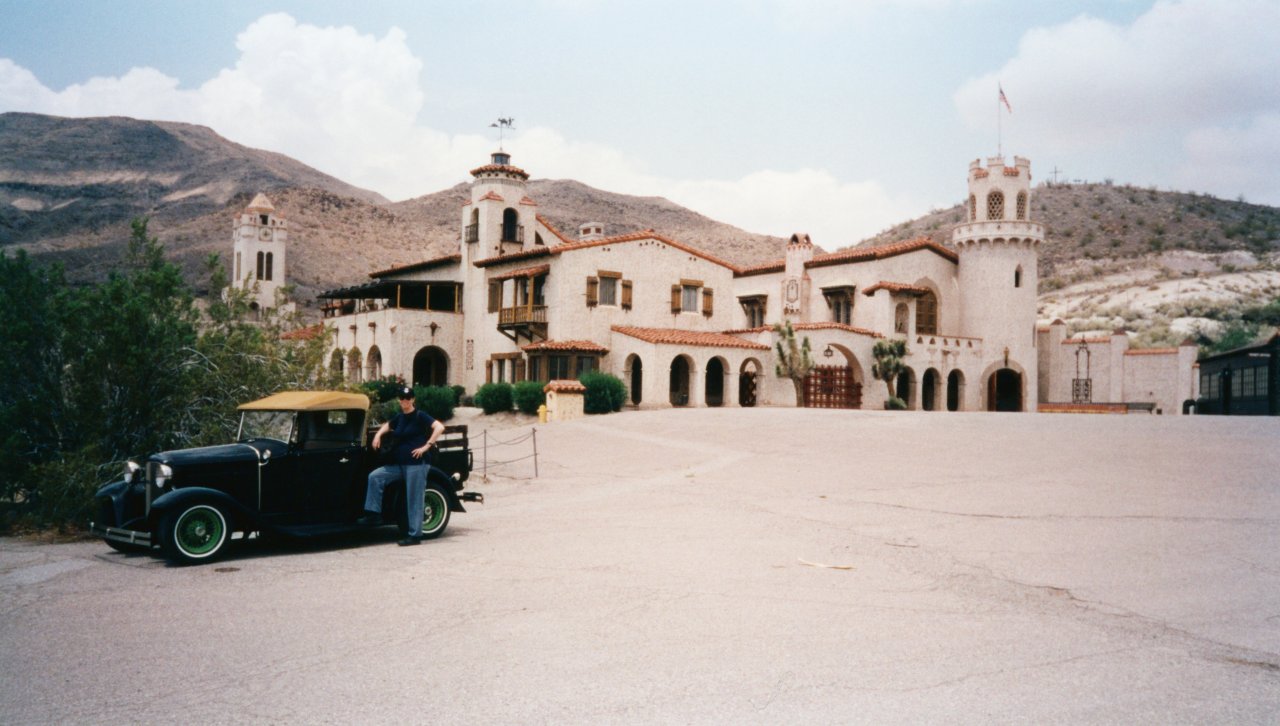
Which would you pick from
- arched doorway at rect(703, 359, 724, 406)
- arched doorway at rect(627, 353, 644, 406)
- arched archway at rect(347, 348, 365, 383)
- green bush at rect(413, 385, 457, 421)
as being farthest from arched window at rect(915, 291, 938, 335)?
arched archway at rect(347, 348, 365, 383)

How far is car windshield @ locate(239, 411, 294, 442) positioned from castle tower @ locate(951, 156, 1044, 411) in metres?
36.6

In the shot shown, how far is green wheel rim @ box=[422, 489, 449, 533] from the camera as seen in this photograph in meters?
11.7

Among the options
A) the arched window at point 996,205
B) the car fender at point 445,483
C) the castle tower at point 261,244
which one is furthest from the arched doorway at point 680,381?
the castle tower at point 261,244

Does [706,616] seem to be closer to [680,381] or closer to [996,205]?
[680,381]

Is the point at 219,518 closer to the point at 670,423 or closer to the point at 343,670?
the point at 343,670

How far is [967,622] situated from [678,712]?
10.4 ft

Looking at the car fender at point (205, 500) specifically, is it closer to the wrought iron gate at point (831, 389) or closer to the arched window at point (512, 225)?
the wrought iron gate at point (831, 389)

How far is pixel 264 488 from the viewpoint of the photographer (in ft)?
34.6

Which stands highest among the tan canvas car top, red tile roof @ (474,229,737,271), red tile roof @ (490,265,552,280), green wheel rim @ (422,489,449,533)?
red tile roof @ (474,229,737,271)

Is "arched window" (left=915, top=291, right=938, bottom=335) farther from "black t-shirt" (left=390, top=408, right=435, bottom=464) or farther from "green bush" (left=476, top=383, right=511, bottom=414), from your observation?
"black t-shirt" (left=390, top=408, right=435, bottom=464)

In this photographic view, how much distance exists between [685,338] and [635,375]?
2.68 metres

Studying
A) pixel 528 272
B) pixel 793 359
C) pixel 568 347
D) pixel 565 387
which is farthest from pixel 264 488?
pixel 793 359

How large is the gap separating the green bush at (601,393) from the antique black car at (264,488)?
22224mm

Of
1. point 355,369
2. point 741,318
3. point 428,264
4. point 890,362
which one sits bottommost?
point 355,369
